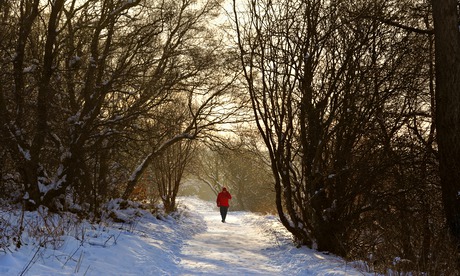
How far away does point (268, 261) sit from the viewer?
833 cm

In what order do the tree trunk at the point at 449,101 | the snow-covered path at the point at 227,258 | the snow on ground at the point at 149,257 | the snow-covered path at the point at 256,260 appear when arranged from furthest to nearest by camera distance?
the snow-covered path at the point at 227,258
the snow-covered path at the point at 256,260
the tree trunk at the point at 449,101
the snow on ground at the point at 149,257

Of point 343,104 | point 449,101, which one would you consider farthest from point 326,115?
point 449,101

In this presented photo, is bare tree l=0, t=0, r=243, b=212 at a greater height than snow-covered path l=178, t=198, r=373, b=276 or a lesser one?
greater

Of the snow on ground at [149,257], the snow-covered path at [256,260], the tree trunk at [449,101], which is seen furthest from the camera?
the snow-covered path at [256,260]

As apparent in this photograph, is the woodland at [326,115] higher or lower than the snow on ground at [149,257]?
higher

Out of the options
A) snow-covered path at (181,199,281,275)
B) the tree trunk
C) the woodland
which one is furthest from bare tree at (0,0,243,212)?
the tree trunk

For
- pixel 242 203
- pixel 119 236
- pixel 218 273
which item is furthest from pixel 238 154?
pixel 242 203

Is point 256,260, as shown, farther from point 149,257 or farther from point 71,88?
point 71,88

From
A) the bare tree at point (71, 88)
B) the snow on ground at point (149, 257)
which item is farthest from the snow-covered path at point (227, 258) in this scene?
the bare tree at point (71, 88)

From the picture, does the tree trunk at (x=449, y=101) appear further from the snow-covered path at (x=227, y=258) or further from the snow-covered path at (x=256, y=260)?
the snow-covered path at (x=227, y=258)

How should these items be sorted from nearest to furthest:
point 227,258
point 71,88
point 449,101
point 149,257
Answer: point 449,101 → point 149,257 → point 227,258 → point 71,88

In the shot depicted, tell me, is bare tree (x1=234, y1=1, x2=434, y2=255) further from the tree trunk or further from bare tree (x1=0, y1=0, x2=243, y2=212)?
bare tree (x1=0, y1=0, x2=243, y2=212)

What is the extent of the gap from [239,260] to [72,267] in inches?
153

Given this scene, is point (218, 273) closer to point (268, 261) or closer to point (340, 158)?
point (268, 261)
